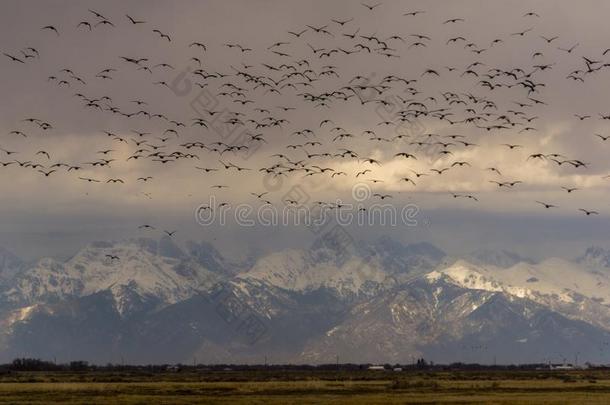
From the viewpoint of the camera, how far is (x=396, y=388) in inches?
7530

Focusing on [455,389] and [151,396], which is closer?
[151,396]

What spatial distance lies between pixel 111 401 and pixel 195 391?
31948 mm

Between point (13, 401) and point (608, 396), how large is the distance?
8700 cm

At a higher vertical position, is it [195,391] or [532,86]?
[532,86]

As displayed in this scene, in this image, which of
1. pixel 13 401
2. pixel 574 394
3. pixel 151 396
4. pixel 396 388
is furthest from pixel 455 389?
pixel 13 401

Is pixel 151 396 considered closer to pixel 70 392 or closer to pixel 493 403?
pixel 70 392

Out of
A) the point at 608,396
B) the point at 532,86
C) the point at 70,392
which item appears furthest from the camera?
the point at 70,392

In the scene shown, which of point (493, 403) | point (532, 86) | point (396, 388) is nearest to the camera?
point (532, 86)

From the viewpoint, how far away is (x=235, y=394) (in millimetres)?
170375

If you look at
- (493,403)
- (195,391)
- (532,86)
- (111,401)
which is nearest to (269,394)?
(195,391)

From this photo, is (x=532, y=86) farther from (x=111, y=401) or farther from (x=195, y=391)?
(x=195, y=391)

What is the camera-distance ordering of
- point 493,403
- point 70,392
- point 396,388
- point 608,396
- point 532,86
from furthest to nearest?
point 396,388, point 70,392, point 608,396, point 493,403, point 532,86

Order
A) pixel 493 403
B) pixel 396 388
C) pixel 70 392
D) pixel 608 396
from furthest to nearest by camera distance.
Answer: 1. pixel 396 388
2. pixel 70 392
3. pixel 608 396
4. pixel 493 403

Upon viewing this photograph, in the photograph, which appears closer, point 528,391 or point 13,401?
point 13,401
